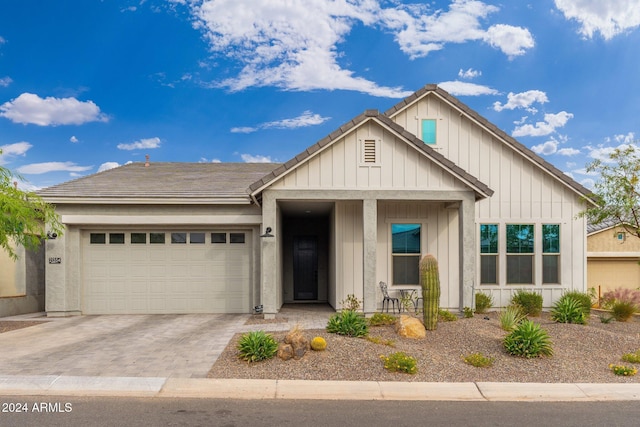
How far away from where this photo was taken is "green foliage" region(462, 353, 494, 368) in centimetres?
796

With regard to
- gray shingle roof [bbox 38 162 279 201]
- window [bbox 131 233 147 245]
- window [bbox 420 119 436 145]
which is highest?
window [bbox 420 119 436 145]

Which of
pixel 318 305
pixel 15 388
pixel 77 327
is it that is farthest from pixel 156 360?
pixel 318 305

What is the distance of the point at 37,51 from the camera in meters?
16.7

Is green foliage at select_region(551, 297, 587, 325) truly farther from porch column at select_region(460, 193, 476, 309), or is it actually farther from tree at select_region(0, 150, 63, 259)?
tree at select_region(0, 150, 63, 259)

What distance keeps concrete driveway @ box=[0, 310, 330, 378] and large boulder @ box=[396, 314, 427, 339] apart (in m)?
2.05

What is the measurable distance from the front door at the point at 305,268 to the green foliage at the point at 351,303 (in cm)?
397

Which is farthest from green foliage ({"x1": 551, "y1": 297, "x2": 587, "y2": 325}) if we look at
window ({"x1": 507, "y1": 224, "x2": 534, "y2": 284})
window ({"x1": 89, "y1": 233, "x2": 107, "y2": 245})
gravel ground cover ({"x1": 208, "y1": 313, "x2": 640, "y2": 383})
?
window ({"x1": 89, "y1": 233, "x2": 107, "y2": 245})

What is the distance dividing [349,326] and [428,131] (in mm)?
7565

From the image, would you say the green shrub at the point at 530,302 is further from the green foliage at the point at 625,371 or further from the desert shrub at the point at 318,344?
the desert shrub at the point at 318,344

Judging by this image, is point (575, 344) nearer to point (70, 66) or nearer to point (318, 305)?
point (318, 305)

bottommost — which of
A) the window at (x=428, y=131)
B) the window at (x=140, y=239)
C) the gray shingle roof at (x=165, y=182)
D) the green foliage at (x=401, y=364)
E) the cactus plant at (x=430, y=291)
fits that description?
the green foliage at (x=401, y=364)

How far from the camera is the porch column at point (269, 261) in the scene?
11906 millimetres

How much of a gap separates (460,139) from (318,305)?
7.05 meters

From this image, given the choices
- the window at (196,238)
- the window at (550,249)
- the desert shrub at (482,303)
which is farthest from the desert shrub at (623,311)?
the window at (196,238)
